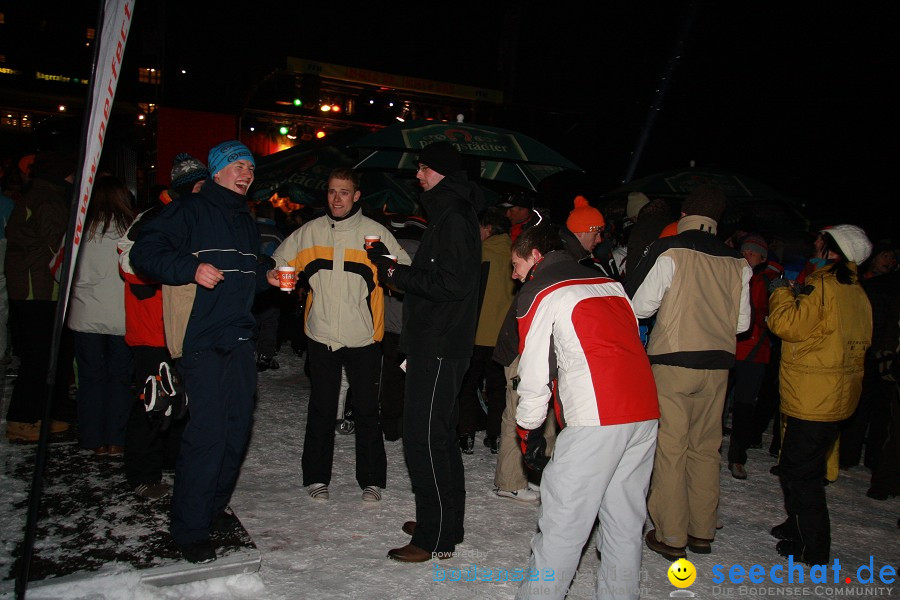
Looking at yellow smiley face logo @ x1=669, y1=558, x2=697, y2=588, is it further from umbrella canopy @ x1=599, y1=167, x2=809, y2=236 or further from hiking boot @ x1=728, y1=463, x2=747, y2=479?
umbrella canopy @ x1=599, y1=167, x2=809, y2=236

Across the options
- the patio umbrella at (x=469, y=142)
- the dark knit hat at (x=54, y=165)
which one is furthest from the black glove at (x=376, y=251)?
the dark knit hat at (x=54, y=165)

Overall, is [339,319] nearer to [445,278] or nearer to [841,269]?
[445,278]

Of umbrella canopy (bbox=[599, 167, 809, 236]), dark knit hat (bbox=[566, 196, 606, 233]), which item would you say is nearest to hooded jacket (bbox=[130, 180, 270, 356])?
dark knit hat (bbox=[566, 196, 606, 233])

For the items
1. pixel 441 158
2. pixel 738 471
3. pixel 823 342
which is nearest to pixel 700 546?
pixel 823 342

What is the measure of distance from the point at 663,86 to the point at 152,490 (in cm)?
2088

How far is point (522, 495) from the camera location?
4988 mm

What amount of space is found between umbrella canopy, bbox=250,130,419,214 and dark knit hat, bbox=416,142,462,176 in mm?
5398

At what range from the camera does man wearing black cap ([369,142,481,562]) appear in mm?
3801

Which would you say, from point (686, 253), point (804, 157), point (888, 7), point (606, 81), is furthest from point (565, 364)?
point (606, 81)

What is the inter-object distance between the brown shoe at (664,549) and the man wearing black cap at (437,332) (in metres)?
1.41

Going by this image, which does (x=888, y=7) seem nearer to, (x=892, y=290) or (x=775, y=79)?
(x=775, y=79)

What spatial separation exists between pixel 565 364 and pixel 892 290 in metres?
4.62

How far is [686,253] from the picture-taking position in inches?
165

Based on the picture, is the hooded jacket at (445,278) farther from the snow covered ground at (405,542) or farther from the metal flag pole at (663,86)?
the metal flag pole at (663,86)
